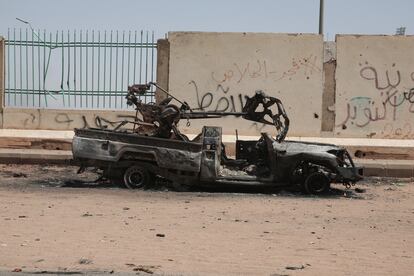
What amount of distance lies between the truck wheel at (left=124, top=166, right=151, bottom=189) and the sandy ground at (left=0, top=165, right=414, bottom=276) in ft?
1.14

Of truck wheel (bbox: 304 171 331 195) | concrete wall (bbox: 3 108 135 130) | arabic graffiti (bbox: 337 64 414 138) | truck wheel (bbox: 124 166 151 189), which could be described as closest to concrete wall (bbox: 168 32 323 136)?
arabic graffiti (bbox: 337 64 414 138)

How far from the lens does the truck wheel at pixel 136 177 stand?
11.7 meters

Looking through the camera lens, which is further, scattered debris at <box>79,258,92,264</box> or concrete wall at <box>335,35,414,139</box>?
concrete wall at <box>335,35,414,139</box>

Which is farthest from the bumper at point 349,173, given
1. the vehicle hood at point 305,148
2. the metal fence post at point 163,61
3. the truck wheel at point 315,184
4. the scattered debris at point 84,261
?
the metal fence post at point 163,61

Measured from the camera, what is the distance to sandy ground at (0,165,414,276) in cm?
627

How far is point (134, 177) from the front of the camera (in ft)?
38.7

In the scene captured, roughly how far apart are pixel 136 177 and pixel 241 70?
20.9ft

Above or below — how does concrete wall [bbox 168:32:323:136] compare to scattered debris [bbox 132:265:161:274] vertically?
above

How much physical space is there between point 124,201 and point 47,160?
207 inches

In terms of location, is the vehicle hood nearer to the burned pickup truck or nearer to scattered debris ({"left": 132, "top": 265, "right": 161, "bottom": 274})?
the burned pickup truck

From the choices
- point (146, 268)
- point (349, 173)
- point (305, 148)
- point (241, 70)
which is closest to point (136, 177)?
point (305, 148)

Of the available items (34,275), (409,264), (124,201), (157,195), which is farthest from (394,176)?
(34,275)

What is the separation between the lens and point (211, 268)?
241 inches

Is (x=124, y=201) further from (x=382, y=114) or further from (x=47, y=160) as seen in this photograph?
(x=382, y=114)
